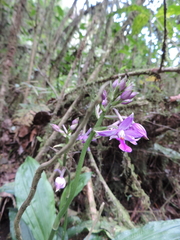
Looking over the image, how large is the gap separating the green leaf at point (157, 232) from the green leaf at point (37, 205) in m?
0.48

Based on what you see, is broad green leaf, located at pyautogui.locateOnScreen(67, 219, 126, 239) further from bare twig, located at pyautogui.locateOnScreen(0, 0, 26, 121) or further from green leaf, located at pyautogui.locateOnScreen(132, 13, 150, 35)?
green leaf, located at pyautogui.locateOnScreen(132, 13, 150, 35)

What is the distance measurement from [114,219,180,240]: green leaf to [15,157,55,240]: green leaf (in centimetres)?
48

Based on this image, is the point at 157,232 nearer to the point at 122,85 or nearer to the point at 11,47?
the point at 122,85

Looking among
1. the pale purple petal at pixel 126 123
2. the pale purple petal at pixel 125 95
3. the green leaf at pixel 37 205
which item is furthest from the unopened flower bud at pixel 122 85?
the green leaf at pixel 37 205

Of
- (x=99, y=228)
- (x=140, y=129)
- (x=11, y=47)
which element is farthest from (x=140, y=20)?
(x=99, y=228)

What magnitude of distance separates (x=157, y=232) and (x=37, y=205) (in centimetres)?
78

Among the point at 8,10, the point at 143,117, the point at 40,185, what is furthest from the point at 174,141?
the point at 8,10

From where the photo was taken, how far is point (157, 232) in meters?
0.94

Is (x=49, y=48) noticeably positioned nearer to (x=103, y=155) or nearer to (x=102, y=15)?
(x=102, y=15)

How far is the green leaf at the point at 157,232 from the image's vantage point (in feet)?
2.96

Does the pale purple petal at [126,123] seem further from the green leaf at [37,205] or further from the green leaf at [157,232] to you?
the green leaf at [37,205]

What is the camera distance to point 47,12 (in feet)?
9.02

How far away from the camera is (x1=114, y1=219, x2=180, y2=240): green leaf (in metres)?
0.90

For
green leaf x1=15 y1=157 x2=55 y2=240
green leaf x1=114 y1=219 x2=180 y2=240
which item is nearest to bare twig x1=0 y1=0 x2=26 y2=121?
green leaf x1=15 y1=157 x2=55 y2=240
